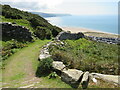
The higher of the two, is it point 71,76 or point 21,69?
point 71,76

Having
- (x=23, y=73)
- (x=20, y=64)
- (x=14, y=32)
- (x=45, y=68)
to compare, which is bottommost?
(x=23, y=73)

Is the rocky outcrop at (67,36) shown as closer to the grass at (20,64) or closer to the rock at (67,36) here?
the rock at (67,36)

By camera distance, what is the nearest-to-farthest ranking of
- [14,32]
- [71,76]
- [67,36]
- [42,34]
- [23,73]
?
[71,76]
[23,73]
[14,32]
[42,34]
[67,36]

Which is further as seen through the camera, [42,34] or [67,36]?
[67,36]

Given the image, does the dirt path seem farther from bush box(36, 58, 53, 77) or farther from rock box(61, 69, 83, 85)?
rock box(61, 69, 83, 85)

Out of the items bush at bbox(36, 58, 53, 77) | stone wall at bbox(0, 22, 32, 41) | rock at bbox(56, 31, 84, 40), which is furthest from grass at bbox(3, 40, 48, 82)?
rock at bbox(56, 31, 84, 40)

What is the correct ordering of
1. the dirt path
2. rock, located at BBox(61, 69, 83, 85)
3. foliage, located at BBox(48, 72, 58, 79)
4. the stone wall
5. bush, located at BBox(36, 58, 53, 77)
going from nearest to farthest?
rock, located at BBox(61, 69, 83, 85) → the dirt path → foliage, located at BBox(48, 72, 58, 79) → bush, located at BBox(36, 58, 53, 77) → the stone wall

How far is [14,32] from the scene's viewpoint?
68.3 ft

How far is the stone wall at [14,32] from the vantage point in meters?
20.2

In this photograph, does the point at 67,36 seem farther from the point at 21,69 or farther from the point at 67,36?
the point at 21,69

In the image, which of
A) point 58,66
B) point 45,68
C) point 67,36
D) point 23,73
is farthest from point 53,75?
point 67,36

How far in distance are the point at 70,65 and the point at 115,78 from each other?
3.98 meters

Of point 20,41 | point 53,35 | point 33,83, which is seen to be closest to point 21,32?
point 20,41

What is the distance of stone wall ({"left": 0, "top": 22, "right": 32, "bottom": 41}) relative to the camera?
20250 millimetres
